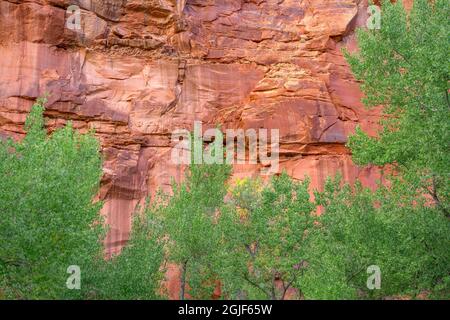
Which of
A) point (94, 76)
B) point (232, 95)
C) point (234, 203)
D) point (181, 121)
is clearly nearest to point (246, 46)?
point (232, 95)

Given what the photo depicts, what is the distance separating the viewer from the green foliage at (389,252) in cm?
2086

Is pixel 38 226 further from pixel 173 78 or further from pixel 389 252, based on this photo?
pixel 173 78

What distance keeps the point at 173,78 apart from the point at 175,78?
0.48 feet

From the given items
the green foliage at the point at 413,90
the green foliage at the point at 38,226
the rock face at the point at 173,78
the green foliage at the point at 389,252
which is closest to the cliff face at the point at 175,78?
the rock face at the point at 173,78

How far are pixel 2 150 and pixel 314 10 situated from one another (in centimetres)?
2650

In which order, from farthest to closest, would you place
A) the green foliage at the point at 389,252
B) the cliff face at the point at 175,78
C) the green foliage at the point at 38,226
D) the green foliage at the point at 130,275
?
1. the cliff face at the point at 175,78
2. the green foliage at the point at 130,275
3. the green foliage at the point at 389,252
4. the green foliage at the point at 38,226

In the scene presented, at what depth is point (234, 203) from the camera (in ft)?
104

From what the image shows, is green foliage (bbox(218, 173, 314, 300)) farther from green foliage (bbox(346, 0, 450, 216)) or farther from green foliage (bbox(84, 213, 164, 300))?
green foliage (bbox(346, 0, 450, 216))

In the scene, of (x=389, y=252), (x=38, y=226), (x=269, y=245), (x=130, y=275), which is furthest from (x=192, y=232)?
(x=38, y=226)

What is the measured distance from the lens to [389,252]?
70.8ft

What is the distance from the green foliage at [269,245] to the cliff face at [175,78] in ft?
45.6

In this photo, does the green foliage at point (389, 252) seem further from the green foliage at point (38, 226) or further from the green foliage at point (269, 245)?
the green foliage at point (38, 226)
